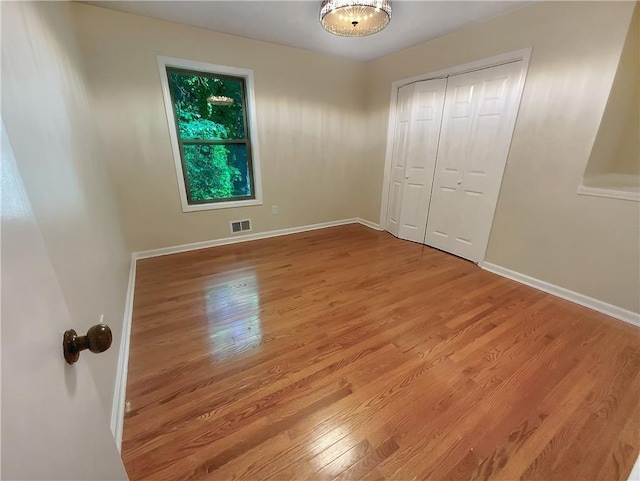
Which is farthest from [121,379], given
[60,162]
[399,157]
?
[399,157]

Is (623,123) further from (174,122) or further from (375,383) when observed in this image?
(174,122)

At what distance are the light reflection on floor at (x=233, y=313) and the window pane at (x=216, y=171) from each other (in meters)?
1.23

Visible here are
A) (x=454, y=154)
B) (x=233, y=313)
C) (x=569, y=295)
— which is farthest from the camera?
(x=454, y=154)

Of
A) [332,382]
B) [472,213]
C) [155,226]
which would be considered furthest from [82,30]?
[472,213]

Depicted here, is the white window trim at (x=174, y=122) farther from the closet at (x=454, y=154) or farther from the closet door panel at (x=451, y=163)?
the closet door panel at (x=451, y=163)

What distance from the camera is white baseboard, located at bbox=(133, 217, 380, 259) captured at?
10.5 ft

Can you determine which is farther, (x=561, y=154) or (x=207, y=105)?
(x=207, y=105)

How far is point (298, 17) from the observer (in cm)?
254

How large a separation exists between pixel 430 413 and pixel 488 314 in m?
1.15

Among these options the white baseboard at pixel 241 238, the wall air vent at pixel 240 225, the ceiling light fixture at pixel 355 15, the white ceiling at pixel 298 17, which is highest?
the white ceiling at pixel 298 17

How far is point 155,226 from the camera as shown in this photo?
10.3ft

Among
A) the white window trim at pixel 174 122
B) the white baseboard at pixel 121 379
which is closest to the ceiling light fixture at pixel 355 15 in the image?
the white window trim at pixel 174 122

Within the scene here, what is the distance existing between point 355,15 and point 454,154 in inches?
69.0

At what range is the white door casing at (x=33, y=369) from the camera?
35 cm
